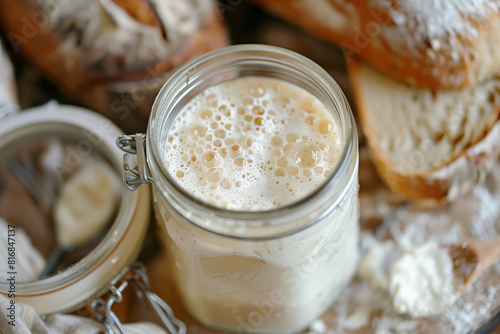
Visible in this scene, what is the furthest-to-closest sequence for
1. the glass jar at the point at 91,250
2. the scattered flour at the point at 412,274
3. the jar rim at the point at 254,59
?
the scattered flour at the point at 412,274 → the glass jar at the point at 91,250 → the jar rim at the point at 254,59

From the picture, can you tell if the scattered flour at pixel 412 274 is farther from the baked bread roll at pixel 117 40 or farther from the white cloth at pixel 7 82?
the white cloth at pixel 7 82

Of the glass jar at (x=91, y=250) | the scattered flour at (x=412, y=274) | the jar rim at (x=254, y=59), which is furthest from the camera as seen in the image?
the scattered flour at (x=412, y=274)

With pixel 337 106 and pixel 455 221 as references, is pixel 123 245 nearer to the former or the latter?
pixel 337 106

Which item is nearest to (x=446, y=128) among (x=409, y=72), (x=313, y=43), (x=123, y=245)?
(x=409, y=72)

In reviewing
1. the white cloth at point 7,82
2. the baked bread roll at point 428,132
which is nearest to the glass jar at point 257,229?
the baked bread roll at point 428,132

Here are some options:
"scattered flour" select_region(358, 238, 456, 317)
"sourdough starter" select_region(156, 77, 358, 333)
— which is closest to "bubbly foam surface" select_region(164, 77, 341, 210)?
"sourdough starter" select_region(156, 77, 358, 333)

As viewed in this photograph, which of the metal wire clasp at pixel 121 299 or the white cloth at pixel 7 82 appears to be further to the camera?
the white cloth at pixel 7 82

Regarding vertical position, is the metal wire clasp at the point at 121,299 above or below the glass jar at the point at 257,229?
below

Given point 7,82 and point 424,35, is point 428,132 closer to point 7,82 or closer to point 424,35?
point 424,35
